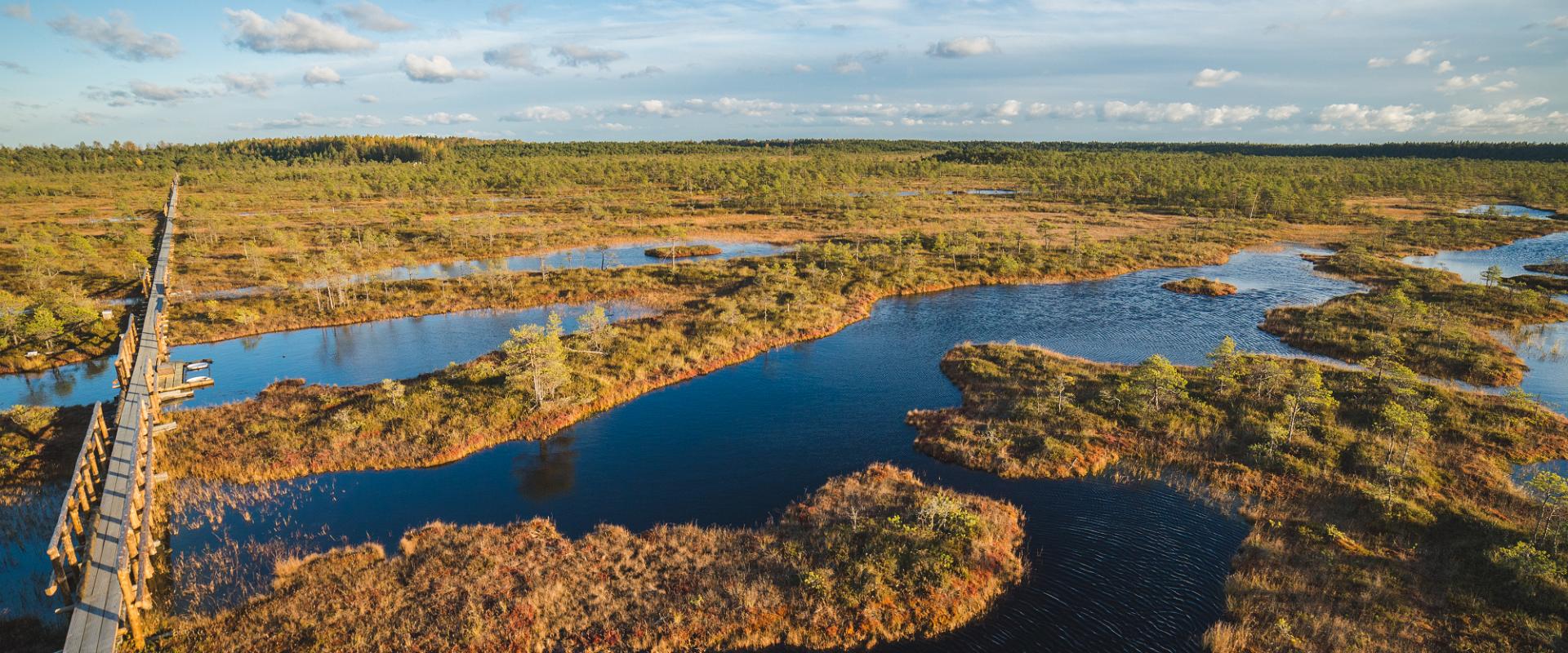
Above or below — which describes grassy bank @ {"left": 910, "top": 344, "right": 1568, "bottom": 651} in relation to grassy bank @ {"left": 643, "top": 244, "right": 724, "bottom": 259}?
below

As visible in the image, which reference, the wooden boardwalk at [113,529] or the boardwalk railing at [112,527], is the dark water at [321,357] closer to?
the boardwalk railing at [112,527]

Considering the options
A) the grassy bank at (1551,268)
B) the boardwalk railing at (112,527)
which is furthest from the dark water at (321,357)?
the grassy bank at (1551,268)

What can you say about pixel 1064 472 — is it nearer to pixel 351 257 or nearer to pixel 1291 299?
pixel 1291 299

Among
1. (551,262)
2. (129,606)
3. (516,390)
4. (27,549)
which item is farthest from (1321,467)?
(551,262)

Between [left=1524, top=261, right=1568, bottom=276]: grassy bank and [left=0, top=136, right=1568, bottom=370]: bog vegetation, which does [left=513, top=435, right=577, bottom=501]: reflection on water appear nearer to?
[left=0, top=136, right=1568, bottom=370]: bog vegetation

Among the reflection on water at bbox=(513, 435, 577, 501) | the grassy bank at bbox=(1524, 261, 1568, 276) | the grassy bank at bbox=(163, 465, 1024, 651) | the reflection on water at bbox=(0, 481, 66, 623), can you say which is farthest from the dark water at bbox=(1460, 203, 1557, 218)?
the reflection on water at bbox=(0, 481, 66, 623)

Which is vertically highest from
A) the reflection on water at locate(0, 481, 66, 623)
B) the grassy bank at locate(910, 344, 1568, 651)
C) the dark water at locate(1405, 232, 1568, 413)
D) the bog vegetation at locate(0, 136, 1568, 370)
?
the bog vegetation at locate(0, 136, 1568, 370)

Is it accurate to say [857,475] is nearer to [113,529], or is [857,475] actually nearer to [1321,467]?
[1321,467]
